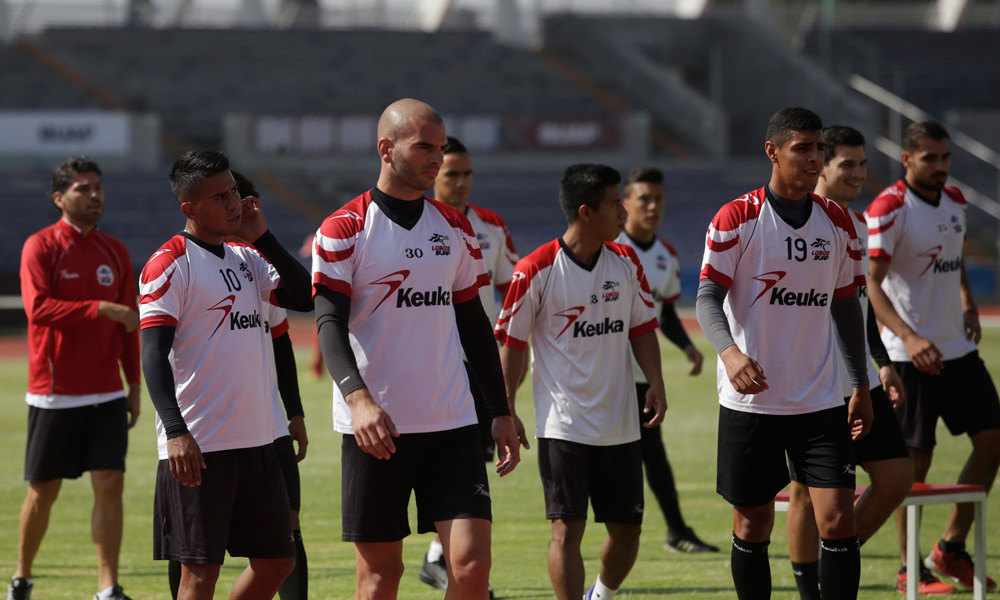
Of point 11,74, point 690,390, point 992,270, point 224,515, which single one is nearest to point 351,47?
point 11,74

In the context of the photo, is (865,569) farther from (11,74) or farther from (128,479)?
(11,74)

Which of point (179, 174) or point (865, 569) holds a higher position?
point (179, 174)

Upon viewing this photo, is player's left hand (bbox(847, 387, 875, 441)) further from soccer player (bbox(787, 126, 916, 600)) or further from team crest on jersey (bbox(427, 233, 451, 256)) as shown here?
team crest on jersey (bbox(427, 233, 451, 256))

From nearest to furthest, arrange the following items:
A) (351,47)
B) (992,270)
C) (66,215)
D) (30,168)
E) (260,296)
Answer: (260,296), (66,215), (992,270), (30,168), (351,47)

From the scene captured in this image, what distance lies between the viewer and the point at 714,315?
16.0 feet

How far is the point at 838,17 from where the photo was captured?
43.7m

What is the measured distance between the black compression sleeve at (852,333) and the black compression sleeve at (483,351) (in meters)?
1.65

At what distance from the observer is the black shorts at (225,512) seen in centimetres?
436

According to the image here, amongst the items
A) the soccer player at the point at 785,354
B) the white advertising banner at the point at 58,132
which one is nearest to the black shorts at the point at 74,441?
the soccer player at the point at 785,354

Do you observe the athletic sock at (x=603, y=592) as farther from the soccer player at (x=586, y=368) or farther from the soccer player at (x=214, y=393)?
the soccer player at (x=214, y=393)

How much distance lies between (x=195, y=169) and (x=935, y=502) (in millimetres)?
3768

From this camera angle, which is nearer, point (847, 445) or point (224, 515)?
point (224, 515)

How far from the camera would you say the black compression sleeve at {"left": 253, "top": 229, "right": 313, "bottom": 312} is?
4.71m

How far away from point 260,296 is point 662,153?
34.0m
